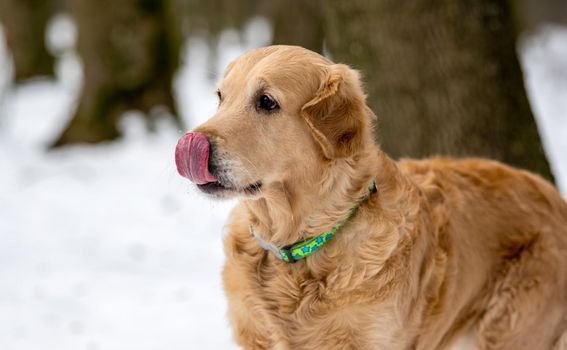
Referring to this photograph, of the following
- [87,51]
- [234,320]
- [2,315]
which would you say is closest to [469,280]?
[234,320]

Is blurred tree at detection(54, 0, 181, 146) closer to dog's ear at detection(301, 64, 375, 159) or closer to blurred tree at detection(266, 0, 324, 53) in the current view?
blurred tree at detection(266, 0, 324, 53)

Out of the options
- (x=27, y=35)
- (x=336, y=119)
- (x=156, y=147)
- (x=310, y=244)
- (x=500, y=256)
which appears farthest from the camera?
(x=27, y=35)

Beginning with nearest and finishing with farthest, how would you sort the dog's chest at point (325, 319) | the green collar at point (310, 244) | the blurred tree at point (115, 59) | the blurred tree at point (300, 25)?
the dog's chest at point (325, 319) → the green collar at point (310, 244) → the blurred tree at point (115, 59) → the blurred tree at point (300, 25)

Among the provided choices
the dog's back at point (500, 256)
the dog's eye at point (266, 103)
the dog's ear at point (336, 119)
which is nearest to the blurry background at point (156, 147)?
the dog's eye at point (266, 103)

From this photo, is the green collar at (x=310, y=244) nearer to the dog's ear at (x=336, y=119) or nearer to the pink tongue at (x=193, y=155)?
the dog's ear at (x=336, y=119)

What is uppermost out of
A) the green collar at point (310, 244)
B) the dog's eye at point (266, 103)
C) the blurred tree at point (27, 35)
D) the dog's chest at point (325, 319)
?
the dog's eye at point (266, 103)

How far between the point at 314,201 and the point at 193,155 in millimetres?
612

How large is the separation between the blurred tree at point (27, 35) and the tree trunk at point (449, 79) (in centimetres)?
1231

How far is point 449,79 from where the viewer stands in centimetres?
502

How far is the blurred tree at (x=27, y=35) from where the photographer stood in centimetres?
1566

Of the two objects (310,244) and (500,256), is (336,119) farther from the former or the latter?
(500,256)

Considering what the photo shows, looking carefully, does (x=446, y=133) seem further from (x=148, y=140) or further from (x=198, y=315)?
(x=148, y=140)

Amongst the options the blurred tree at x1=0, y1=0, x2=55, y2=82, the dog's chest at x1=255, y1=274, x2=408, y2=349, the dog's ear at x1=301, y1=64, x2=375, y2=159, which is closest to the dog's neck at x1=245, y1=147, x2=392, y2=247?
the dog's ear at x1=301, y1=64, x2=375, y2=159

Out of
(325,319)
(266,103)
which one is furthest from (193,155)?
(325,319)
